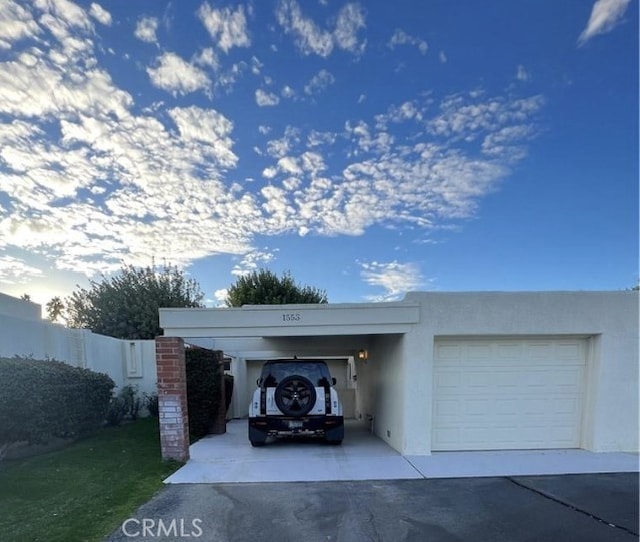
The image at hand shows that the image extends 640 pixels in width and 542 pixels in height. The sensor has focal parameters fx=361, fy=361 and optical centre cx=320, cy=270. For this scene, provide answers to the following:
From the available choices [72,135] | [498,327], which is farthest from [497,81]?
[72,135]

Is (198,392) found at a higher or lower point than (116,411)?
higher

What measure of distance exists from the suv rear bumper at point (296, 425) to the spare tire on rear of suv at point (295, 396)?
0.47ft

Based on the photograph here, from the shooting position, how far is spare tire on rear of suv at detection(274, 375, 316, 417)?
23.9 ft

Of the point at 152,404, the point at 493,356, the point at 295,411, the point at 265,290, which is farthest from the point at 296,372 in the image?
the point at 265,290

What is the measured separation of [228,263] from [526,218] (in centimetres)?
1228

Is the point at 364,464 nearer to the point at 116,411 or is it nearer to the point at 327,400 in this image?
the point at 327,400

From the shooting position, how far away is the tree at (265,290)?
1950 centimetres

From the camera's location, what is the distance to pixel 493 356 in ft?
21.7

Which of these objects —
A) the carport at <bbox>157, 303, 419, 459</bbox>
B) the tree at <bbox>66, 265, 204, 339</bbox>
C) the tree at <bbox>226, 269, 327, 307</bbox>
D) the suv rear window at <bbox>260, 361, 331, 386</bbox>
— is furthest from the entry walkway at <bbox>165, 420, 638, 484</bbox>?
the tree at <bbox>226, 269, 327, 307</bbox>

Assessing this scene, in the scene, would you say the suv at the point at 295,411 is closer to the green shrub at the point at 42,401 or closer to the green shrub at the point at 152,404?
the green shrub at the point at 42,401

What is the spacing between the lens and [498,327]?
6371 mm

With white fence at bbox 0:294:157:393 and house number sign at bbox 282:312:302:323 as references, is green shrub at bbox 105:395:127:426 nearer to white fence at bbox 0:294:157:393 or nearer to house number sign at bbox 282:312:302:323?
white fence at bbox 0:294:157:393

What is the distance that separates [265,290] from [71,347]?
11223 mm

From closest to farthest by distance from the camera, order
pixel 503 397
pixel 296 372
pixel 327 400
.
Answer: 1. pixel 503 397
2. pixel 327 400
3. pixel 296 372
